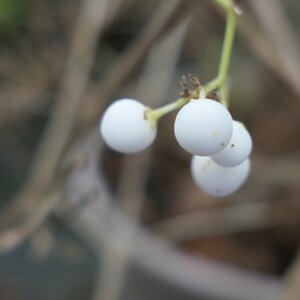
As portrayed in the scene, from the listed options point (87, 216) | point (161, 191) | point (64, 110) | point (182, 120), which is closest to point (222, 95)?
point (182, 120)

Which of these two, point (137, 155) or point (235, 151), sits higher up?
point (137, 155)

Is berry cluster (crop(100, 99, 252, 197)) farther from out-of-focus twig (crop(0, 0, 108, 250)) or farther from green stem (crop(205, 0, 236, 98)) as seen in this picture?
out-of-focus twig (crop(0, 0, 108, 250))

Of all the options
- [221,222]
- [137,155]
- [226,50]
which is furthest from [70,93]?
[226,50]

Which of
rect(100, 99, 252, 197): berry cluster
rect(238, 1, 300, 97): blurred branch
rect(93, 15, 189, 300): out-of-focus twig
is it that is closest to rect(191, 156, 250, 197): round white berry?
rect(100, 99, 252, 197): berry cluster

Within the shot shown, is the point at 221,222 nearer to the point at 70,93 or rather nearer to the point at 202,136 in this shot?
the point at 70,93

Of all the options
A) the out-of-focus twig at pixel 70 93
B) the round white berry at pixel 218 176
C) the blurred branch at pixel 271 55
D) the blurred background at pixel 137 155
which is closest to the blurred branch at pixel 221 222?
the blurred background at pixel 137 155
